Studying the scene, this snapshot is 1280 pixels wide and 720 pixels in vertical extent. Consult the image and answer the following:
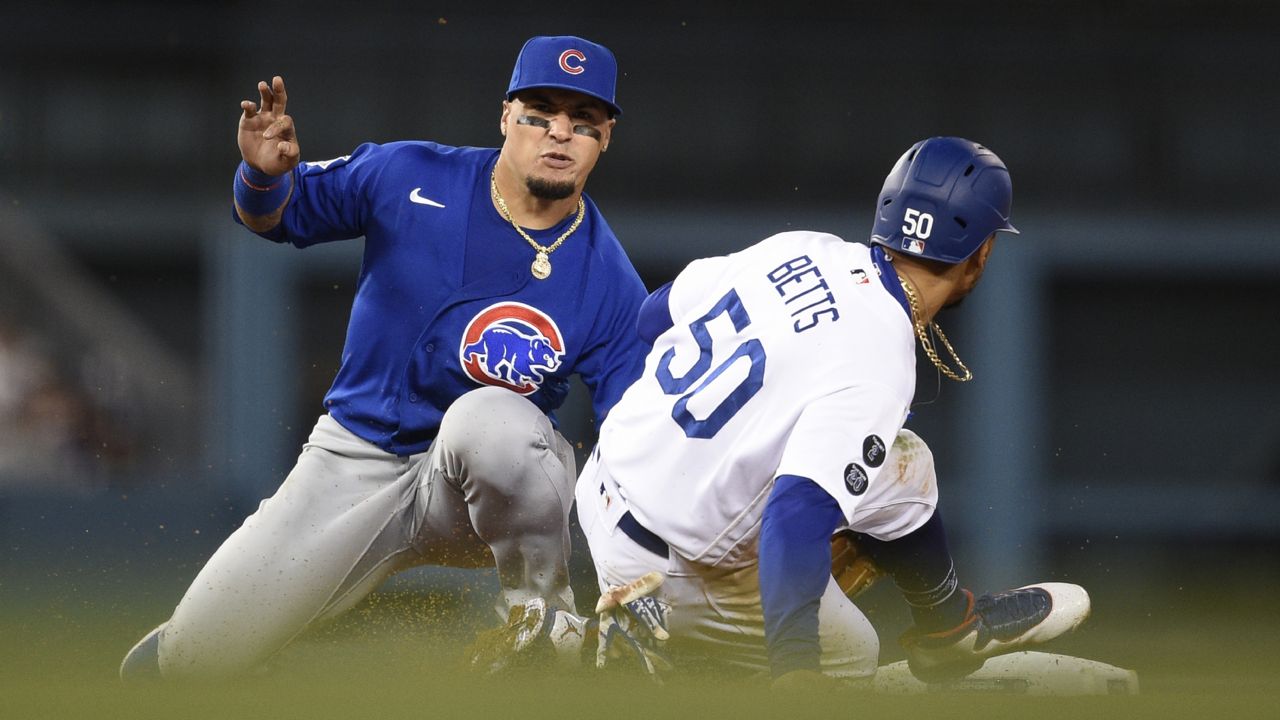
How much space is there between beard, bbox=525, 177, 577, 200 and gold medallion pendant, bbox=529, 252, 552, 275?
173 millimetres

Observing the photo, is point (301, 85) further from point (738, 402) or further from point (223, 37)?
point (738, 402)

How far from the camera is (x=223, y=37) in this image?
490 inches

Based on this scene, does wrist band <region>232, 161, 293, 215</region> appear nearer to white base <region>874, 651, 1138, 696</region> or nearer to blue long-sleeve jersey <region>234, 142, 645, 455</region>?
blue long-sleeve jersey <region>234, 142, 645, 455</region>

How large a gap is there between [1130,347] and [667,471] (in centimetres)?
964

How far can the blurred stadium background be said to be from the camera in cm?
1091

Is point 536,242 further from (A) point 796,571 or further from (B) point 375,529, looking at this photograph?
(A) point 796,571

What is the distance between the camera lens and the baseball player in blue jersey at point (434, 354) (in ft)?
14.0

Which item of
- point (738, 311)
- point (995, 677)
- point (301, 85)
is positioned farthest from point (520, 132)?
point (301, 85)

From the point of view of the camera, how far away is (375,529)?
4379 mm

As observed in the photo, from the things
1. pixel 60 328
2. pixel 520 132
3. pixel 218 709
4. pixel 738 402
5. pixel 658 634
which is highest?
pixel 520 132

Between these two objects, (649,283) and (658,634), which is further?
(649,283)

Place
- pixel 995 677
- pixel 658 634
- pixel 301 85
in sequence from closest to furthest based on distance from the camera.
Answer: pixel 658 634, pixel 995 677, pixel 301 85

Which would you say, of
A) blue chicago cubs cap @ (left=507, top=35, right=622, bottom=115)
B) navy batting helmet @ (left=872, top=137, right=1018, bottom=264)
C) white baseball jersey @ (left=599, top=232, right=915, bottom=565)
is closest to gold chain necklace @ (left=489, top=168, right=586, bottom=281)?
blue chicago cubs cap @ (left=507, top=35, right=622, bottom=115)

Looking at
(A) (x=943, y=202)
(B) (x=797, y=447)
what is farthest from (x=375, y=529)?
(A) (x=943, y=202)
